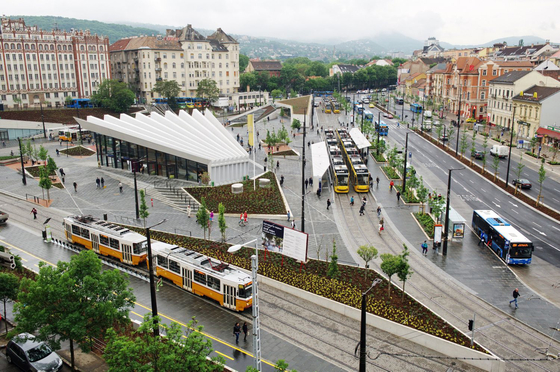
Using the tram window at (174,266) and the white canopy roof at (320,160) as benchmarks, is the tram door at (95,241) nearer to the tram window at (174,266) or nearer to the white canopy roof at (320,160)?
the tram window at (174,266)

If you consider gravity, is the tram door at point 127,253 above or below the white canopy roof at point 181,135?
below

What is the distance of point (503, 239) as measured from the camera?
3281 cm

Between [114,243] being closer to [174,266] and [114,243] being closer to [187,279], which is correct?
[174,266]

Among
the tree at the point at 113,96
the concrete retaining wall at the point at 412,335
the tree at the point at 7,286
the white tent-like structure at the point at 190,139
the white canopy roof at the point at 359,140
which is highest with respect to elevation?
the tree at the point at 113,96

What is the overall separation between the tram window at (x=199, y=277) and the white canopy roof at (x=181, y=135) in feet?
71.5

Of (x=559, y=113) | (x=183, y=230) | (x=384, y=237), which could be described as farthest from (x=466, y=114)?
(x=183, y=230)

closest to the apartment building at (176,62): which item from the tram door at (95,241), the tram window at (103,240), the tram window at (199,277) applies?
the tram door at (95,241)

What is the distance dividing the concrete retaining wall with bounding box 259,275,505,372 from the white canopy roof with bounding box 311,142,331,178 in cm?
2266

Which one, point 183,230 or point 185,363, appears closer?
point 185,363

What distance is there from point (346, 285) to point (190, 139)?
29.3 meters

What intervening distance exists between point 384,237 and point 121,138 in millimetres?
32367

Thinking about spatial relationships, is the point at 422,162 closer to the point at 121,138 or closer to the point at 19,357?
the point at 121,138

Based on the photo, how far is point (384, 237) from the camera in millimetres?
37438

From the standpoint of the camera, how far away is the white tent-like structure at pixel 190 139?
49000 millimetres
